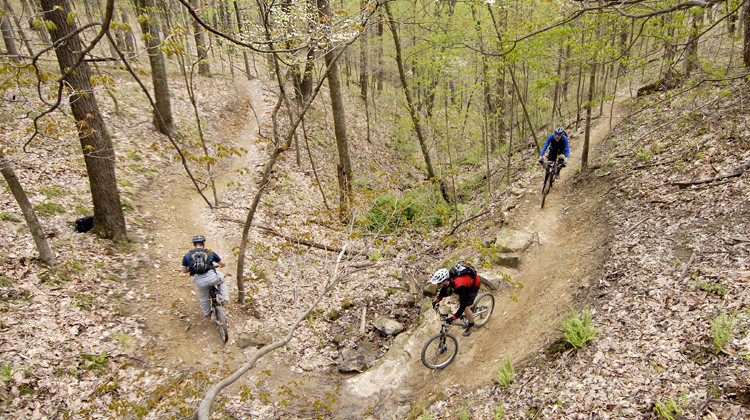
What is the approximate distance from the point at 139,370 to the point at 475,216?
1075 centimetres

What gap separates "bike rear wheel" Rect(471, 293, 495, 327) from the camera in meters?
7.73

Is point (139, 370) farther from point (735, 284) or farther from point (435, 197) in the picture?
point (435, 197)

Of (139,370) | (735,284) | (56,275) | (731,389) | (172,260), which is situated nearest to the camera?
(731,389)

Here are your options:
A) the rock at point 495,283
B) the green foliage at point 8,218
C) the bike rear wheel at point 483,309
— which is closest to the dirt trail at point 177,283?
the green foliage at point 8,218

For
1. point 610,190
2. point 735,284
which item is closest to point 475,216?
point 610,190

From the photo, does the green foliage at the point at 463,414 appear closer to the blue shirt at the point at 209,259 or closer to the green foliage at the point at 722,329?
the green foliage at the point at 722,329

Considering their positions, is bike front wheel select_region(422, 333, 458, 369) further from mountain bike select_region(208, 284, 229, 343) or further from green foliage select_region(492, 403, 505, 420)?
mountain bike select_region(208, 284, 229, 343)

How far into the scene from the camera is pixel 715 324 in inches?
183

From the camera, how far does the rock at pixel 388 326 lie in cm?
893

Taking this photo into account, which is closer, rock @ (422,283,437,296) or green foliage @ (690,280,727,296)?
green foliage @ (690,280,727,296)

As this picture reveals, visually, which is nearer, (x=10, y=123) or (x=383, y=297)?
(x=383, y=297)

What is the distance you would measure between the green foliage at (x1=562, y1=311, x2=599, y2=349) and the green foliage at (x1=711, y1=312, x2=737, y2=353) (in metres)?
1.45

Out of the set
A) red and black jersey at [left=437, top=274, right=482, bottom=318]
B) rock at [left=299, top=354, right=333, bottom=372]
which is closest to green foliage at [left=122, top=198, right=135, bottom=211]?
rock at [left=299, top=354, right=333, bottom=372]

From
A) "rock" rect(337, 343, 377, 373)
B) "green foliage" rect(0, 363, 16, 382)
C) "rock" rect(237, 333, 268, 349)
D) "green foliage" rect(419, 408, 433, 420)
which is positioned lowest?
"rock" rect(337, 343, 377, 373)
